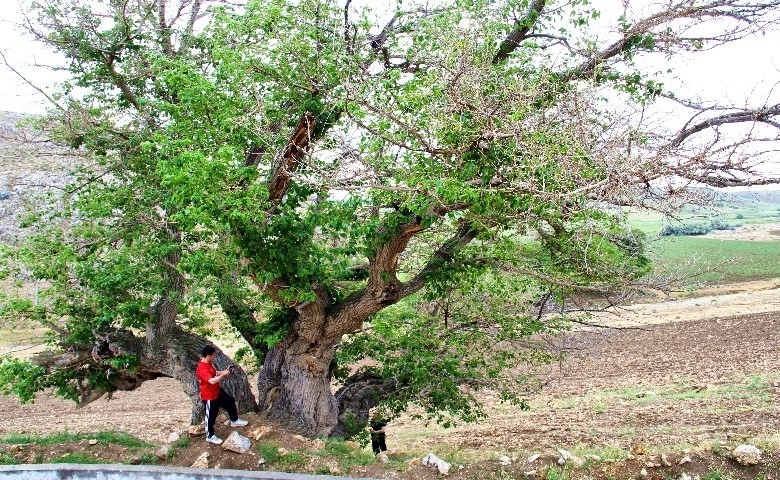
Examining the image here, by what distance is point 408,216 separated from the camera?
8.59 metres

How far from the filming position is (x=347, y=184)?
732cm

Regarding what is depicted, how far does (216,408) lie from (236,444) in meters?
0.65

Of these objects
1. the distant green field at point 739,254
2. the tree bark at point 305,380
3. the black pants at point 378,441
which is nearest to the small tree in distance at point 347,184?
the tree bark at point 305,380

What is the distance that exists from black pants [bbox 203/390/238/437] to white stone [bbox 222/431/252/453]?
0.34 metres

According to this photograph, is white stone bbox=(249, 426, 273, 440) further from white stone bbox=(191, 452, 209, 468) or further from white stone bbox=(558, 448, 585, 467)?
white stone bbox=(558, 448, 585, 467)

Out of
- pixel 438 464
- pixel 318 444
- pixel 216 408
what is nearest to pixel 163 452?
pixel 216 408

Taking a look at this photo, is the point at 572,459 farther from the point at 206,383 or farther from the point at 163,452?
the point at 163,452

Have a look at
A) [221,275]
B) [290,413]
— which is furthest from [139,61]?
[290,413]

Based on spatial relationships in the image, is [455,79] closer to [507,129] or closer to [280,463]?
[507,129]

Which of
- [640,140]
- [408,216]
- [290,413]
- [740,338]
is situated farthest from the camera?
[740,338]

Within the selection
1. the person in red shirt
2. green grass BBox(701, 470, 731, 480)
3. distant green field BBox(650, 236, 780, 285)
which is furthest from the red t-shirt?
distant green field BBox(650, 236, 780, 285)

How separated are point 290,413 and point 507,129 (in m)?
6.55

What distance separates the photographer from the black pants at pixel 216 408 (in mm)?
9320

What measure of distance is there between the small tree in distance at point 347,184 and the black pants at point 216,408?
3.67 feet
